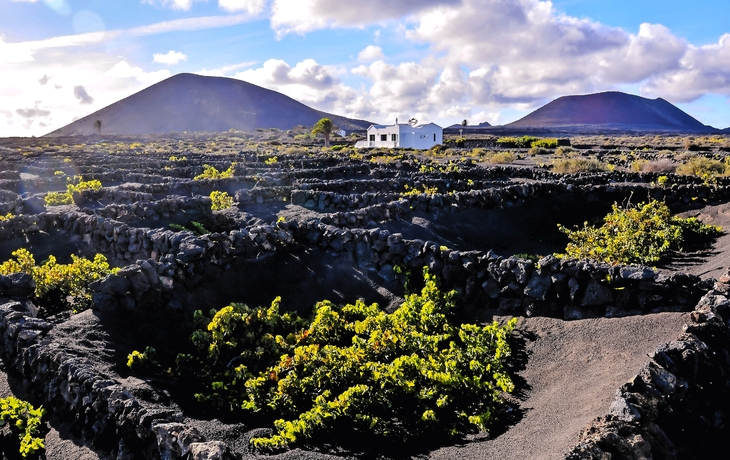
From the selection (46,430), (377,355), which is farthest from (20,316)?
(377,355)

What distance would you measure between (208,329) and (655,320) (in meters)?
5.74

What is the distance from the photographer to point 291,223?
10.5 m

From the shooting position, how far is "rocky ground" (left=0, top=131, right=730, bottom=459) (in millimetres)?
5207

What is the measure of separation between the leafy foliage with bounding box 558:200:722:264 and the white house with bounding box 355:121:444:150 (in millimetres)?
47620

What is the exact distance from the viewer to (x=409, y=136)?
6062cm

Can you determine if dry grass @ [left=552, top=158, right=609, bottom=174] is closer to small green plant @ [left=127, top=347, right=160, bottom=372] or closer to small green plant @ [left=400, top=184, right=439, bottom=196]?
small green plant @ [left=400, top=184, right=439, bottom=196]

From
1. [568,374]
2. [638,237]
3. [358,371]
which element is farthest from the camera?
[638,237]

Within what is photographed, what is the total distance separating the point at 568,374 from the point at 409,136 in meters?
56.3

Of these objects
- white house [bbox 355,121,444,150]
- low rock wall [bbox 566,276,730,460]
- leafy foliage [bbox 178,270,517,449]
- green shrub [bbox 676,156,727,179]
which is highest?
white house [bbox 355,121,444,150]

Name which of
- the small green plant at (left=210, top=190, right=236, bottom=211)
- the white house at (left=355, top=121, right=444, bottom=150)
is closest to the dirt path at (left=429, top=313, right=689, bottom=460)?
the small green plant at (left=210, top=190, right=236, bottom=211)

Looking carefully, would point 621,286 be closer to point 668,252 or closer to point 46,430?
point 668,252

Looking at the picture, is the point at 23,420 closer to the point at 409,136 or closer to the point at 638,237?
the point at 638,237

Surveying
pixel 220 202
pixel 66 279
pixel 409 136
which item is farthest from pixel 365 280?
pixel 409 136

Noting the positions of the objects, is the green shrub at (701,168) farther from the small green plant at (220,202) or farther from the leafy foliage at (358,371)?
the leafy foliage at (358,371)
